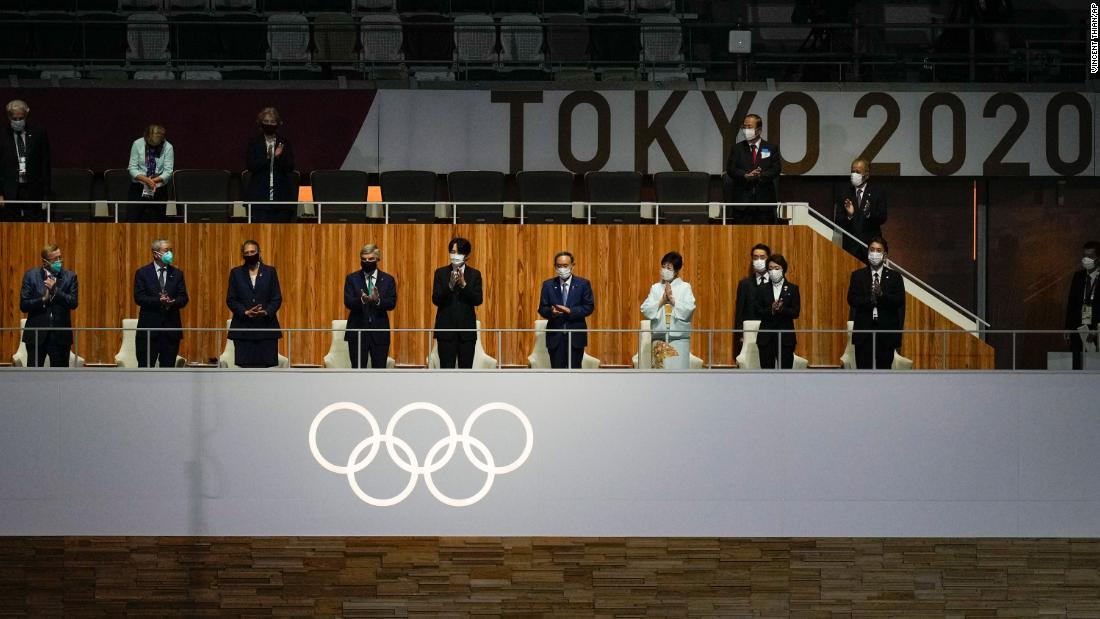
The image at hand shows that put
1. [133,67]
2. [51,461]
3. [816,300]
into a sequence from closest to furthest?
[51,461], [816,300], [133,67]

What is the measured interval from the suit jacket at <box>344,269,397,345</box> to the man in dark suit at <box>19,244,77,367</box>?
2.00 metres

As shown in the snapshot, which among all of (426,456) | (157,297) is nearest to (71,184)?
(157,297)

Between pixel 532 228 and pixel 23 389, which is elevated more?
pixel 532 228

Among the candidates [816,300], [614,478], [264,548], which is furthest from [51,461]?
[816,300]

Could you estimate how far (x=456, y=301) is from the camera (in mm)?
9852

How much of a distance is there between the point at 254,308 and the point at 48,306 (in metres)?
1.52

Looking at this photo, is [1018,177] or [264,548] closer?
[264,548]

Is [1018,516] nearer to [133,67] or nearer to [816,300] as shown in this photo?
[816,300]

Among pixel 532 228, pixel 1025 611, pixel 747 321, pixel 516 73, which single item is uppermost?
pixel 516 73

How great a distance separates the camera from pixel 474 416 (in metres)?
9.66

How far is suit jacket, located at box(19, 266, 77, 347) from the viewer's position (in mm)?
9805

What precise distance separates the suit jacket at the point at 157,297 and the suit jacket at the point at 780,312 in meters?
4.14

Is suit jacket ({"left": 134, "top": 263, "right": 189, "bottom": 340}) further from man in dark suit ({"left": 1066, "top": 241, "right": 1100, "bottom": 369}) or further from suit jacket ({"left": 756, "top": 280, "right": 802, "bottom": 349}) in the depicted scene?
man in dark suit ({"left": 1066, "top": 241, "right": 1100, "bottom": 369})

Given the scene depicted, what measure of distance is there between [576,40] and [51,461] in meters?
7.05
